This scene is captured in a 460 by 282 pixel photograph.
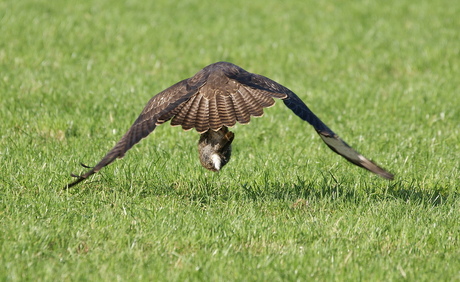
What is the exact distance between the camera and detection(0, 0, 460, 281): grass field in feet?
16.5

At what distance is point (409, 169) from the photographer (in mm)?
7445

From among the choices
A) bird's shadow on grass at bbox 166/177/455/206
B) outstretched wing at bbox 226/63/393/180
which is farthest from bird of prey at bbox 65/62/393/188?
bird's shadow on grass at bbox 166/177/455/206

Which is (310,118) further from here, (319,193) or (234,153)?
Result: (234,153)

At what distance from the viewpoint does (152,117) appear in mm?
5680

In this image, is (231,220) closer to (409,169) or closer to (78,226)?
(78,226)

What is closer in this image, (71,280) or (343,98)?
(71,280)

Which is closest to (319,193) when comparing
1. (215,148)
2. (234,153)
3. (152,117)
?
(215,148)

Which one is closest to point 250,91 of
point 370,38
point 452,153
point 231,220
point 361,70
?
point 231,220

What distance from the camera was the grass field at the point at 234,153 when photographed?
5.03 m

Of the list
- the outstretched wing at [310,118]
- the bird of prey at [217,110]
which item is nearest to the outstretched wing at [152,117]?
the bird of prey at [217,110]

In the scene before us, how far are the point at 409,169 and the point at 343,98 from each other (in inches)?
122

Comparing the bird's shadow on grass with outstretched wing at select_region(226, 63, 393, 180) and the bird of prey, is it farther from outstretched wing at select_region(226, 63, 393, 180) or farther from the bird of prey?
outstretched wing at select_region(226, 63, 393, 180)

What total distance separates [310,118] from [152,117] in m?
1.31

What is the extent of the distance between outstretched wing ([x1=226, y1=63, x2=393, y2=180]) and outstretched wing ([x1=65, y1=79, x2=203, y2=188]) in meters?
0.42
